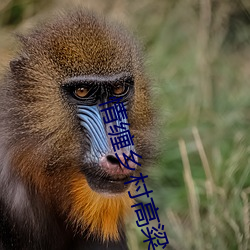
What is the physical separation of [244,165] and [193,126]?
1.62 ft

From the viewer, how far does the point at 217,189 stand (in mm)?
4453

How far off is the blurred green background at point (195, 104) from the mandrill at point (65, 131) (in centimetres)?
20

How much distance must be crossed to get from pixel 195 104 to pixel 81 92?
2333 mm

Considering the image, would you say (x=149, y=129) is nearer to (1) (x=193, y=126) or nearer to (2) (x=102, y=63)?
(2) (x=102, y=63)

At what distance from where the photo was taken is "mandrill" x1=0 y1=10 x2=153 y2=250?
10.2 feet

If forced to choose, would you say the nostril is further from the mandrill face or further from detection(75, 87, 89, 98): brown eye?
detection(75, 87, 89, 98): brown eye

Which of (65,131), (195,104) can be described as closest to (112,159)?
(65,131)

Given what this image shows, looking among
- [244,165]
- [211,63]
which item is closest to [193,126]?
[244,165]

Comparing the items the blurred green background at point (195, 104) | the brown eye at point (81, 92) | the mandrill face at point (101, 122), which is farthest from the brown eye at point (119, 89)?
the blurred green background at point (195, 104)

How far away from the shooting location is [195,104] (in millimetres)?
5395

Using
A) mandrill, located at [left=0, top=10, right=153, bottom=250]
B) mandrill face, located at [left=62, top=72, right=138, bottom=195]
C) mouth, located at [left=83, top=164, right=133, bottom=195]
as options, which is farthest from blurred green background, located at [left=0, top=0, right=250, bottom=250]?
mouth, located at [left=83, top=164, right=133, bottom=195]

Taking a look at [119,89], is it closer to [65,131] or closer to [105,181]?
[65,131]

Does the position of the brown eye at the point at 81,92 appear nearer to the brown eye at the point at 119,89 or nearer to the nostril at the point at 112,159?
the brown eye at the point at 119,89

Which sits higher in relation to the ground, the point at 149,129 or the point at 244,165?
the point at 149,129
